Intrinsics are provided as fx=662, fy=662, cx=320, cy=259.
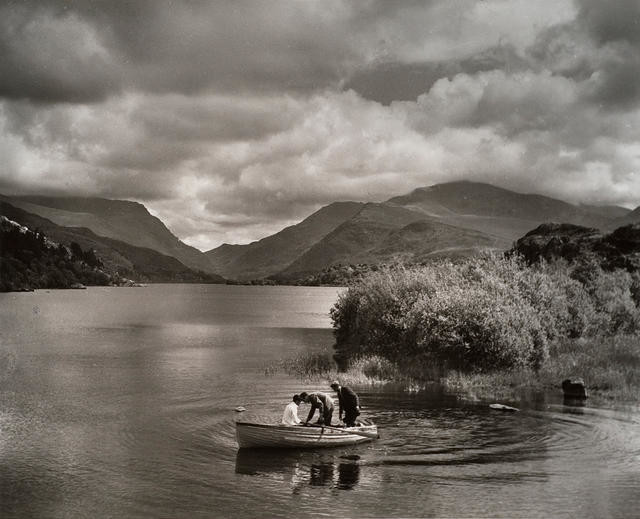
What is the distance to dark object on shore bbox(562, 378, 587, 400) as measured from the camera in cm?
4575

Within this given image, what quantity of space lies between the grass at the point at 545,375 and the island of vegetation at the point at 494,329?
8 centimetres

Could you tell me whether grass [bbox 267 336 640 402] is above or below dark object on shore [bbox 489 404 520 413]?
above

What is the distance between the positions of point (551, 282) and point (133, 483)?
47.1 metres

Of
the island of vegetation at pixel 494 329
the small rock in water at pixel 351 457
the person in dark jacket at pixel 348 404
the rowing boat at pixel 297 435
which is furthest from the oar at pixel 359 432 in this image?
the island of vegetation at pixel 494 329

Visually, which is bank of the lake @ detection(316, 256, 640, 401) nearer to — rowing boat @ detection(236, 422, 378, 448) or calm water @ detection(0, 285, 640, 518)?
calm water @ detection(0, 285, 640, 518)

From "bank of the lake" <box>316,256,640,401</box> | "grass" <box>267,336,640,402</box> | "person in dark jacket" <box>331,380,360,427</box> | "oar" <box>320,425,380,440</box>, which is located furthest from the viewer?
"bank of the lake" <box>316,256,640,401</box>

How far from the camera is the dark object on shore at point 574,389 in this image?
150 ft

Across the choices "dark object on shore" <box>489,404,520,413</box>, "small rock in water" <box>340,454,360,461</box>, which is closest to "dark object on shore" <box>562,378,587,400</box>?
"dark object on shore" <box>489,404,520,413</box>

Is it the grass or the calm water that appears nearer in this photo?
the calm water

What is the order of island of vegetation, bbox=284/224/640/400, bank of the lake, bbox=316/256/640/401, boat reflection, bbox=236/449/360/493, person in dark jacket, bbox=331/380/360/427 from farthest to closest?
island of vegetation, bbox=284/224/640/400 → bank of the lake, bbox=316/256/640/401 → person in dark jacket, bbox=331/380/360/427 → boat reflection, bbox=236/449/360/493

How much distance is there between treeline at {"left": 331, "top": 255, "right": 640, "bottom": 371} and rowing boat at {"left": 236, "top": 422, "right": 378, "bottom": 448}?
21777 millimetres

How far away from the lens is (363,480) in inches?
1089

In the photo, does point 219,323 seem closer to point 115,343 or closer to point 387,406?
point 115,343

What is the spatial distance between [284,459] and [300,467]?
1.58 meters
